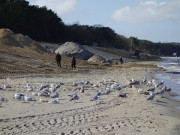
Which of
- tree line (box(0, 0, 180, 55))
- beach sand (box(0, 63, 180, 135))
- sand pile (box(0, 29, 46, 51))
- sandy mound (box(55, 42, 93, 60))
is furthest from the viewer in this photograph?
tree line (box(0, 0, 180, 55))

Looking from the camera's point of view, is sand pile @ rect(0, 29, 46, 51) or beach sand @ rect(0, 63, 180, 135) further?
sand pile @ rect(0, 29, 46, 51)

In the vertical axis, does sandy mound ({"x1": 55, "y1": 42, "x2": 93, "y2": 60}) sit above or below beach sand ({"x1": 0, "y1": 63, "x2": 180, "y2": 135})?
above

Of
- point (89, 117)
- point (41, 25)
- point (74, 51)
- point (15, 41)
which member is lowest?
point (89, 117)

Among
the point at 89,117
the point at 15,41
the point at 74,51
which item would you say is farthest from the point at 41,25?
the point at 89,117

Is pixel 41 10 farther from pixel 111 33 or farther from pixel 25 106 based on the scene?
pixel 25 106

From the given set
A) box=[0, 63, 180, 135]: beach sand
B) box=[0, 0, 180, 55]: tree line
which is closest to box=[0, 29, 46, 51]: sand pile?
box=[0, 0, 180, 55]: tree line

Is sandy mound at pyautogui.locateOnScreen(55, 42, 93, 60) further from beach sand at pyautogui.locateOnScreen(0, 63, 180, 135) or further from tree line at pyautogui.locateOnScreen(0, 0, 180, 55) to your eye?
beach sand at pyautogui.locateOnScreen(0, 63, 180, 135)

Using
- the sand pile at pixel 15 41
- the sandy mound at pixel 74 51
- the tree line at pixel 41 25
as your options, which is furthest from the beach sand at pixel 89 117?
the tree line at pixel 41 25

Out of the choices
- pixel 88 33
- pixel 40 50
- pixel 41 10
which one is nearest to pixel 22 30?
pixel 41 10

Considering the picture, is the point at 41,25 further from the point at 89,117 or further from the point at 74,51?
the point at 89,117

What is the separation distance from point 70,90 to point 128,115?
443 cm

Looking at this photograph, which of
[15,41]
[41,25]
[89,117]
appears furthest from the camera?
[41,25]

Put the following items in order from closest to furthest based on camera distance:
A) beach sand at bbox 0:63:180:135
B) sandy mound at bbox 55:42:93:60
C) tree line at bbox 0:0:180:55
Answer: beach sand at bbox 0:63:180:135
sandy mound at bbox 55:42:93:60
tree line at bbox 0:0:180:55

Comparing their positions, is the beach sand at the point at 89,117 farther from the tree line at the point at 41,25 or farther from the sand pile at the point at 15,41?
the tree line at the point at 41,25
